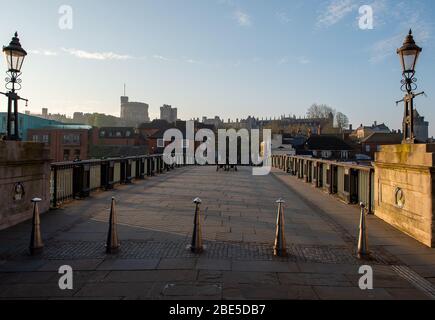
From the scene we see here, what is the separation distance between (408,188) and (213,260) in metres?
4.29

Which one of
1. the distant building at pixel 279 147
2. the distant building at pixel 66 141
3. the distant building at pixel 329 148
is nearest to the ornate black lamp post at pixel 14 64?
the distant building at pixel 279 147

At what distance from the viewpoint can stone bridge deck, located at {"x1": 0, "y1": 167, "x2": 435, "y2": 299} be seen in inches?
184

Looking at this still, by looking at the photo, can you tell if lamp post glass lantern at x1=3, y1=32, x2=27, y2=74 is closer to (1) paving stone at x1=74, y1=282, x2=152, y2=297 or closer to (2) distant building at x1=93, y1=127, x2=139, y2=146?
(1) paving stone at x1=74, y1=282, x2=152, y2=297

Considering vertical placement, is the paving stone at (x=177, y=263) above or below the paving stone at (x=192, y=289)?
above

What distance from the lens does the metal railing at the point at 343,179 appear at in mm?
10494

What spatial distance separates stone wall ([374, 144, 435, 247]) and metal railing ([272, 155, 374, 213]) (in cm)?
66

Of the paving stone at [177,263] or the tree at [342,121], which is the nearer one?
the paving stone at [177,263]

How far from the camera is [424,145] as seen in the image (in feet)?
23.4

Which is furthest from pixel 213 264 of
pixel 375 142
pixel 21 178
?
pixel 375 142

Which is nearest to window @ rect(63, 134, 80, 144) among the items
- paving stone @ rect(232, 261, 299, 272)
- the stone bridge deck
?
the stone bridge deck

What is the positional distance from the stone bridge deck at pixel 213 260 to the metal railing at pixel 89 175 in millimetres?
1330

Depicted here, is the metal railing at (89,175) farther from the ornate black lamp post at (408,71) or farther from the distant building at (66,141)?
the distant building at (66,141)

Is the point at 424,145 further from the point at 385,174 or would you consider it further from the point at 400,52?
the point at 400,52
